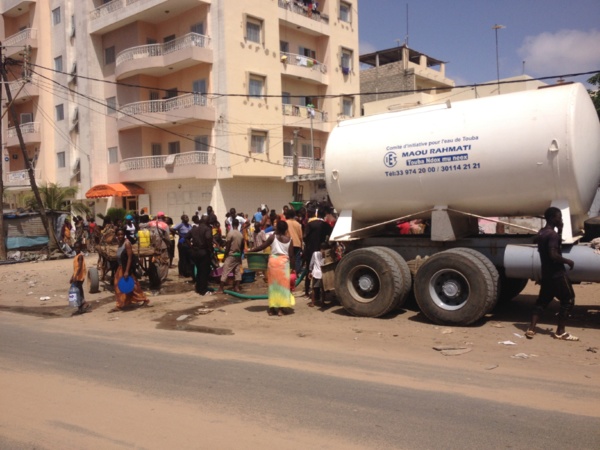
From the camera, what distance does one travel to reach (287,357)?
6.93 meters

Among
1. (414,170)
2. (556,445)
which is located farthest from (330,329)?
(556,445)

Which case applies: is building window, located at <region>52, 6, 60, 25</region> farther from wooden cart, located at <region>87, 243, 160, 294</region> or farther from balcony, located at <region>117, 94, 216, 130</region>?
wooden cart, located at <region>87, 243, 160, 294</region>

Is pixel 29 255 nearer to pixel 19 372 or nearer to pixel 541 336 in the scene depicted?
pixel 19 372

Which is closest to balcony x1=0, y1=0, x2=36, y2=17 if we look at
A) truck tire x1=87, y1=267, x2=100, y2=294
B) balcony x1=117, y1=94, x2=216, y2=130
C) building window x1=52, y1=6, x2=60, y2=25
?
building window x1=52, y1=6, x2=60, y2=25

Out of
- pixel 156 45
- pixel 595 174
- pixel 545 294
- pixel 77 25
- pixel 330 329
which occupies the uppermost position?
pixel 77 25

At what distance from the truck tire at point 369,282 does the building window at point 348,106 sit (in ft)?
93.6

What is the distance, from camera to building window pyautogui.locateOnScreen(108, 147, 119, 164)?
111ft

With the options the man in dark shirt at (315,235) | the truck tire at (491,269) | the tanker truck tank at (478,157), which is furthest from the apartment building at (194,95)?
the truck tire at (491,269)

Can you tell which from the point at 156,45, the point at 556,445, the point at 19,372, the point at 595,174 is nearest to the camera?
the point at 556,445

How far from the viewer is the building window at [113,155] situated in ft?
111

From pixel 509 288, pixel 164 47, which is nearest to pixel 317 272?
pixel 509 288

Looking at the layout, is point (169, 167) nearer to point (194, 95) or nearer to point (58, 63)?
point (194, 95)

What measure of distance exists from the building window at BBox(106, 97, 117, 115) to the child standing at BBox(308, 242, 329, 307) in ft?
87.8

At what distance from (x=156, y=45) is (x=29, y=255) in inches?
564
